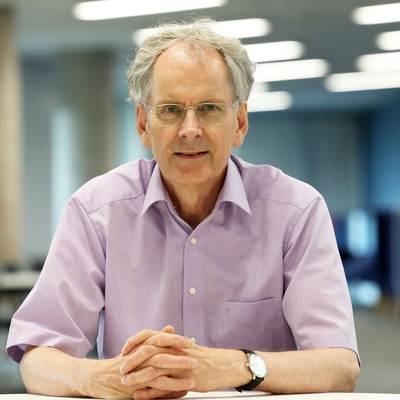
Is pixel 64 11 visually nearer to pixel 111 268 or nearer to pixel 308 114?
pixel 308 114

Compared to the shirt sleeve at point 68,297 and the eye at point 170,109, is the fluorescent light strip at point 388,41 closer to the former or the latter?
the eye at point 170,109

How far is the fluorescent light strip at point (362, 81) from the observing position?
5633 millimetres

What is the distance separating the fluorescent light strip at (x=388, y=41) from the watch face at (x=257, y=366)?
516cm

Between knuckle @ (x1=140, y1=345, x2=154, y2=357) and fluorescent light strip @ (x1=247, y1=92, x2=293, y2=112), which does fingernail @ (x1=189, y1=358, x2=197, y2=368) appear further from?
fluorescent light strip @ (x1=247, y1=92, x2=293, y2=112)

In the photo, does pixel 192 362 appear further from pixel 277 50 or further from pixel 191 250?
pixel 277 50

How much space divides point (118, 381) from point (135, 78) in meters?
0.92

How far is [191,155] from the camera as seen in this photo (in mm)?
1470

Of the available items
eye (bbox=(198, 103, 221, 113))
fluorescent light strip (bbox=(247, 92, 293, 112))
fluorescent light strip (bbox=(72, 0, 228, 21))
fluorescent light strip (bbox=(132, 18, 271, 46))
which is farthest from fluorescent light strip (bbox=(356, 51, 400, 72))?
eye (bbox=(198, 103, 221, 113))

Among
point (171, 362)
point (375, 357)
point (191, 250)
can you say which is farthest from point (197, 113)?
point (375, 357)

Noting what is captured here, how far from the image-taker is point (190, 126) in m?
1.42

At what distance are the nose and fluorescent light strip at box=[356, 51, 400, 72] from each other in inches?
190

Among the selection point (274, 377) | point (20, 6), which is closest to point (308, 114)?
point (20, 6)

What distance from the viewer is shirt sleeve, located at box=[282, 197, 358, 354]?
4.37ft

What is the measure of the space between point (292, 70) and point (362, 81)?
82 centimetres
